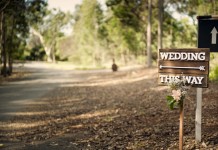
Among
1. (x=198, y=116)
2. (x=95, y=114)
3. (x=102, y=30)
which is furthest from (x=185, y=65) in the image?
(x=102, y=30)

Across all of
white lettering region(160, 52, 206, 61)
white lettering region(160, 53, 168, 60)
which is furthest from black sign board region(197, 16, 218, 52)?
white lettering region(160, 53, 168, 60)

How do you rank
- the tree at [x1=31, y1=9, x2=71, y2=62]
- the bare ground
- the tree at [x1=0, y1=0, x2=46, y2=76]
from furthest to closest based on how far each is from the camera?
the tree at [x1=31, y1=9, x2=71, y2=62], the tree at [x1=0, y1=0, x2=46, y2=76], the bare ground

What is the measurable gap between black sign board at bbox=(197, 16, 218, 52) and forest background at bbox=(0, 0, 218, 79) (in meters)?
7.75

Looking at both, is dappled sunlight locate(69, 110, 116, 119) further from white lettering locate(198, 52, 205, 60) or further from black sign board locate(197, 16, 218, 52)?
white lettering locate(198, 52, 205, 60)

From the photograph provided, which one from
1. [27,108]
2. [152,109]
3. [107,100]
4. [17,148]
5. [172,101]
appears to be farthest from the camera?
[107,100]

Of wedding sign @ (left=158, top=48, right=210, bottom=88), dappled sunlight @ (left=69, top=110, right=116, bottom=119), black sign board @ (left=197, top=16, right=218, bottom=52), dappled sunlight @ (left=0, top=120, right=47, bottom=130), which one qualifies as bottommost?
dappled sunlight @ (left=0, top=120, right=47, bottom=130)

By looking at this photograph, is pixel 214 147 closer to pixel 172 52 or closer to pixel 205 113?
pixel 172 52

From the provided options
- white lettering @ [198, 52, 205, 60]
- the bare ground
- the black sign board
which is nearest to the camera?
white lettering @ [198, 52, 205, 60]

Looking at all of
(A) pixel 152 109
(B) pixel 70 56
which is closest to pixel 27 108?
(A) pixel 152 109

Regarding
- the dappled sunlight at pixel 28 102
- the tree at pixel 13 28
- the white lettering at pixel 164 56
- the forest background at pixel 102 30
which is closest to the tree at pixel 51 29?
the forest background at pixel 102 30

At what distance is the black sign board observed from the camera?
20.0 ft

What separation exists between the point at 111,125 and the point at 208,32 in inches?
156

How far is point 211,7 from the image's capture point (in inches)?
750

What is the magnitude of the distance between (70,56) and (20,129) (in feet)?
214
